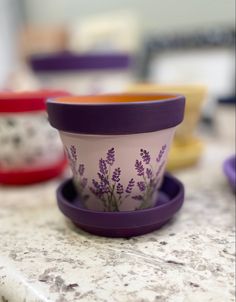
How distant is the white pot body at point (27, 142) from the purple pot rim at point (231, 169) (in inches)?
9.3

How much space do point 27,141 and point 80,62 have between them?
0.93 feet

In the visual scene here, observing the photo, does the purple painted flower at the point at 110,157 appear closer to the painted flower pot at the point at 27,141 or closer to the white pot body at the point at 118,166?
the white pot body at the point at 118,166

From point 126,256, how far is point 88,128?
11cm

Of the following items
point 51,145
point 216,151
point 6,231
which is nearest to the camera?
point 6,231

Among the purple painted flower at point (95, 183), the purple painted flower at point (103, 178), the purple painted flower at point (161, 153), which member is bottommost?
the purple painted flower at point (95, 183)

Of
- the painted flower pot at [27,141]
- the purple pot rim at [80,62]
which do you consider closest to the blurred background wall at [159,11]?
the purple pot rim at [80,62]

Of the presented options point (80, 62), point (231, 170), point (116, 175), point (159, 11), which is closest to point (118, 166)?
point (116, 175)

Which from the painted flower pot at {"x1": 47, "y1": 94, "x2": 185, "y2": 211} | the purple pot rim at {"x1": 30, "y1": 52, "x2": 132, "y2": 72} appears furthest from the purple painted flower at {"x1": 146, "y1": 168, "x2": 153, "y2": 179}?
the purple pot rim at {"x1": 30, "y1": 52, "x2": 132, "y2": 72}

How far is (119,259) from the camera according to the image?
0.29 meters

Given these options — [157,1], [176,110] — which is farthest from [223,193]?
[157,1]

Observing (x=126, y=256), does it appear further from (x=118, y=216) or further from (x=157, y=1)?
(x=157, y=1)

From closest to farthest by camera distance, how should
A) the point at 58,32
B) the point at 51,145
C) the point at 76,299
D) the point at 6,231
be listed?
the point at 76,299, the point at 6,231, the point at 51,145, the point at 58,32

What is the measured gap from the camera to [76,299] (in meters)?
0.24

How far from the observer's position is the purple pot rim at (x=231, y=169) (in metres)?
0.39
